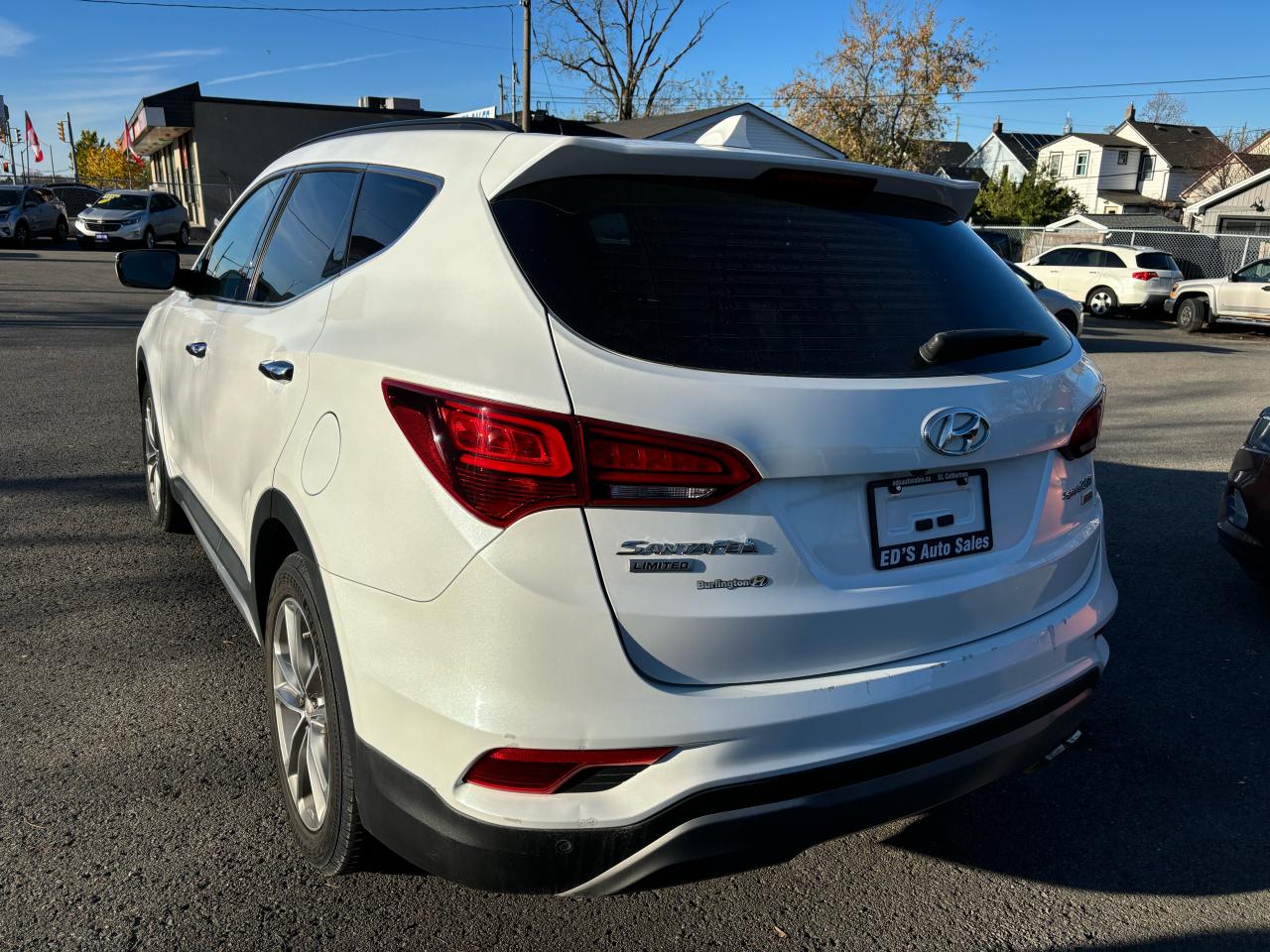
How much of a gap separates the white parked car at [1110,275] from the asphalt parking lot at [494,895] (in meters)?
20.9

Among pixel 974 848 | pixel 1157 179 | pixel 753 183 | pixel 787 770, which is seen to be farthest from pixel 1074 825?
pixel 1157 179

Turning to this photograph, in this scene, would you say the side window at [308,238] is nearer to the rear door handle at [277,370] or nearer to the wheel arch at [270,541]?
the rear door handle at [277,370]

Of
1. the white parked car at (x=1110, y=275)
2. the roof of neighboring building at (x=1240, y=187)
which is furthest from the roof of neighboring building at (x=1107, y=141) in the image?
the white parked car at (x=1110, y=275)

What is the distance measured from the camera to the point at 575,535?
5.99 feet

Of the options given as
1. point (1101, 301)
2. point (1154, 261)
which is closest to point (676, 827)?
point (1101, 301)

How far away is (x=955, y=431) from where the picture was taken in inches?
82.4

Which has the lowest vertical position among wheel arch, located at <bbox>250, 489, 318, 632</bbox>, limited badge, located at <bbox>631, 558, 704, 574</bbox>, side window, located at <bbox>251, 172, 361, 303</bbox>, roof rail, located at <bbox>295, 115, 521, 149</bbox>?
wheel arch, located at <bbox>250, 489, 318, 632</bbox>

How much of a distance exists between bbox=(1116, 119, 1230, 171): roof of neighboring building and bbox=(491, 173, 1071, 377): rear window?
238ft

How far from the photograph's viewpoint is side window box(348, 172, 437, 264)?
7.79 ft

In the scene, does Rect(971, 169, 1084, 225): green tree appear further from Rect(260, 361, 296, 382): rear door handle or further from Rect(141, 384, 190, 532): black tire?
Rect(260, 361, 296, 382): rear door handle

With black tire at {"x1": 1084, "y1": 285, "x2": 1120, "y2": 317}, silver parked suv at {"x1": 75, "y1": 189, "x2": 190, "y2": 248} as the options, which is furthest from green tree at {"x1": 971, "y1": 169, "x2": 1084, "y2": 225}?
silver parked suv at {"x1": 75, "y1": 189, "x2": 190, "y2": 248}

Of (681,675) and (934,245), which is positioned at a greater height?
(934,245)

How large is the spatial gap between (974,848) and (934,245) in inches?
65.8

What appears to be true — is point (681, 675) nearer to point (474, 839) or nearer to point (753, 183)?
point (474, 839)
